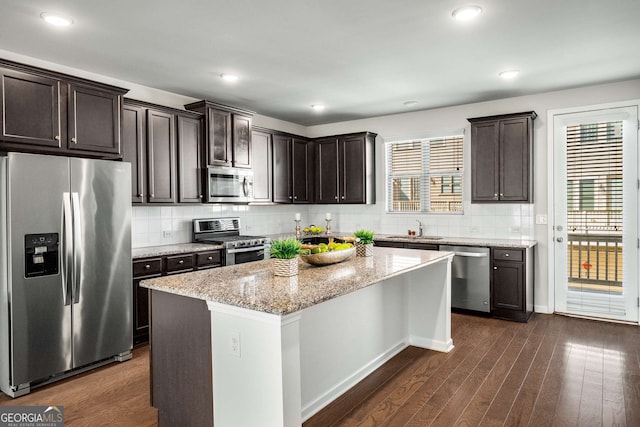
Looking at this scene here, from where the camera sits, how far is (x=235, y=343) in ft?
6.62

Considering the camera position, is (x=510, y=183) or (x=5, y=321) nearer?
(x=5, y=321)

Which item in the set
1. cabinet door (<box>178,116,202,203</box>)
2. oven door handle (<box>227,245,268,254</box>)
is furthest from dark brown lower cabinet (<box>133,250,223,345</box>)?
cabinet door (<box>178,116,202,203</box>)

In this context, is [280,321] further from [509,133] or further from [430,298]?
[509,133]

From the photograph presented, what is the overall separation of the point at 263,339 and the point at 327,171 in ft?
15.2

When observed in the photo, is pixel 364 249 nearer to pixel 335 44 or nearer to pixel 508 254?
pixel 335 44

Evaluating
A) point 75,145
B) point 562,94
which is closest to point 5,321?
point 75,145

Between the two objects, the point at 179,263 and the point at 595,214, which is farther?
the point at 595,214

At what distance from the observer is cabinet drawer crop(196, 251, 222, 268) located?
172 inches

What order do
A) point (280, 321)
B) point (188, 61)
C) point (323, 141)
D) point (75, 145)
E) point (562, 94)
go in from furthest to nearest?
point (323, 141) → point (562, 94) → point (188, 61) → point (75, 145) → point (280, 321)

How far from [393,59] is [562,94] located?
2.40m

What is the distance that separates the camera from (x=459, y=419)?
254cm

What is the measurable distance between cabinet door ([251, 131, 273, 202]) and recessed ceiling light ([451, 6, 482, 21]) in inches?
126

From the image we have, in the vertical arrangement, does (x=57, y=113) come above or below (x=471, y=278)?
above

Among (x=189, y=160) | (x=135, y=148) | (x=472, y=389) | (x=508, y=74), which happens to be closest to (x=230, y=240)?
(x=189, y=160)
